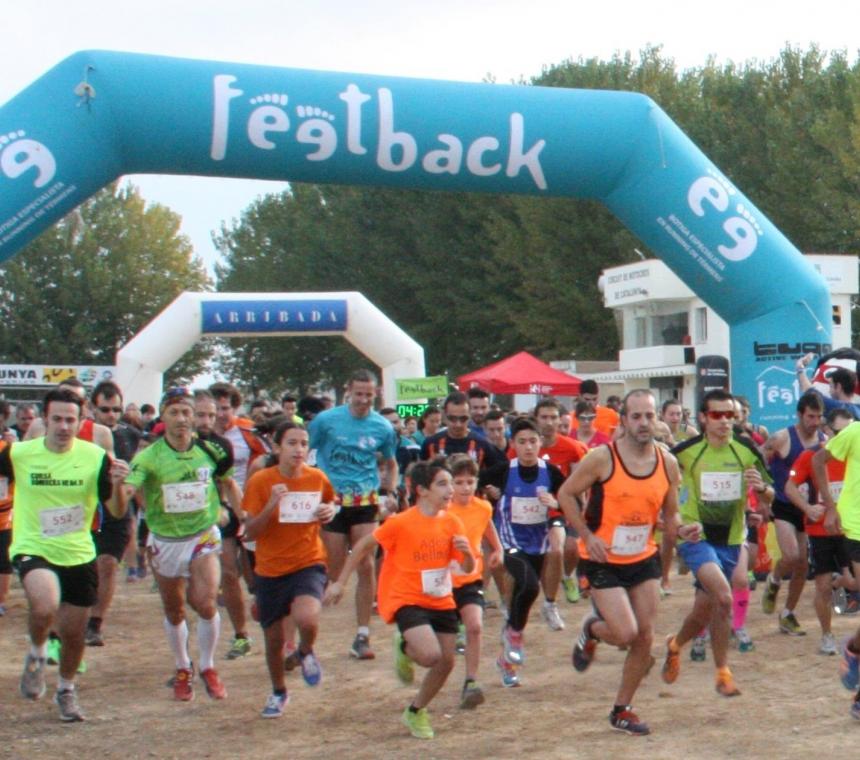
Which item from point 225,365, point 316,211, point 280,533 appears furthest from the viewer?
point 225,365

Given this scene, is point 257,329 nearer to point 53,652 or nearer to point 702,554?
point 53,652

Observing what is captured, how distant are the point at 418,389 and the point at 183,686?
483 inches

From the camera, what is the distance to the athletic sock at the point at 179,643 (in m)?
8.15

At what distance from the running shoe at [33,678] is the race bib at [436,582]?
7.08ft

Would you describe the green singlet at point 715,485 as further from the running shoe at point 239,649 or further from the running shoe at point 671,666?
the running shoe at point 239,649

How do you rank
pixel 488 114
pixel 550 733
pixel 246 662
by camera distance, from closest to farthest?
pixel 550 733 → pixel 246 662 → pixel 488 114

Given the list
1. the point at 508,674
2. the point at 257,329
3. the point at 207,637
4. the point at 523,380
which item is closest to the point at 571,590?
the point at 508,674

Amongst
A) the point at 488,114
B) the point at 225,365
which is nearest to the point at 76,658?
the point at 488,114

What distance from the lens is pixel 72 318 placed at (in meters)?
53.9

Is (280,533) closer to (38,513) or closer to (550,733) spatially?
(38,513)

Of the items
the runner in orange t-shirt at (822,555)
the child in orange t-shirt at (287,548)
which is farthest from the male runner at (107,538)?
the runner in orange t-shirt at (822,555)

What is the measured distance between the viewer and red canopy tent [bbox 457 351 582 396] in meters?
25.1

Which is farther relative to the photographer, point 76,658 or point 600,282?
point 600,282

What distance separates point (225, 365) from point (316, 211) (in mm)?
7700
